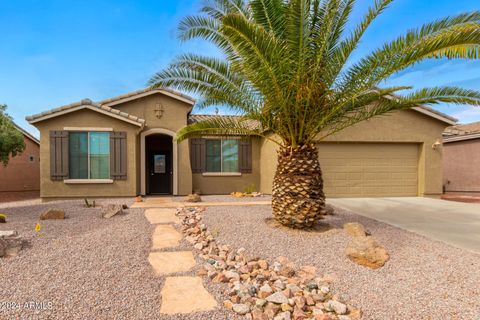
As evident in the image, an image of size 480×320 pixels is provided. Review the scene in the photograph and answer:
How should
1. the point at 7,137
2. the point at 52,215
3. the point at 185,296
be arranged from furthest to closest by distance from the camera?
the point at 7,137
the point at 52,215
the point at 185,296

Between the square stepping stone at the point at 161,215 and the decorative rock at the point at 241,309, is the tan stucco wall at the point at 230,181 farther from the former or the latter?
the decorative rock at the point at 241,309

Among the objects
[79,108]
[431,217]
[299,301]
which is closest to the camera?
[299,301]

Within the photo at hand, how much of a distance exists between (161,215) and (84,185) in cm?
492

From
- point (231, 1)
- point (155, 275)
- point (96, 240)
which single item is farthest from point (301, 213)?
point (231, 1)

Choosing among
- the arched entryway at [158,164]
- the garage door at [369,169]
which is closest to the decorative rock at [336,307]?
the garage door at [369,169]

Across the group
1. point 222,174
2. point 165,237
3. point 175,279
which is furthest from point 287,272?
point 222,174

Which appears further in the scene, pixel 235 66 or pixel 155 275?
pixel 235 66

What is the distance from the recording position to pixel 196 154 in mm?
11719

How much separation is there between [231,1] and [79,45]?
8.07 meters

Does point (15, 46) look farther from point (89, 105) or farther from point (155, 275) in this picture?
point (155, 275)

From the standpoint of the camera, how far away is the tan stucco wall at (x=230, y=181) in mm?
11789

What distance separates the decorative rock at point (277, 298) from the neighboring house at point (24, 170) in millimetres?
17558

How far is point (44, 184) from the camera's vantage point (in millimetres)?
9547

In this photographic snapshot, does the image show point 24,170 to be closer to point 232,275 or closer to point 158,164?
point 158,164
